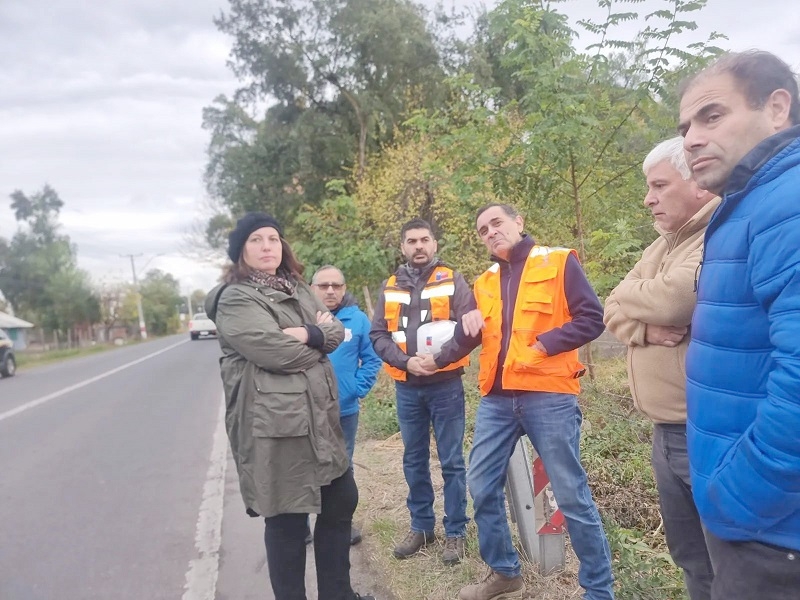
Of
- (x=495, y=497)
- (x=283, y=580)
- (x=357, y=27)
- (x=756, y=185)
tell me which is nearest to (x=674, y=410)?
(x=756, y=185)

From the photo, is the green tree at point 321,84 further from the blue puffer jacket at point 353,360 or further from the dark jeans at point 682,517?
the dark jeans at point 682,517

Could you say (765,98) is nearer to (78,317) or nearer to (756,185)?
(756,185)

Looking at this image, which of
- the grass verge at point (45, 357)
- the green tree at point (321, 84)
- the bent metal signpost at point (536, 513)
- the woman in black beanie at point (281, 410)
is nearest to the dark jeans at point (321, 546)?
the woman in black beanie at point (281, 410)

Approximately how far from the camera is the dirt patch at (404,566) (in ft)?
10.2

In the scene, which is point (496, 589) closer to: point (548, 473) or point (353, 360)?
point (548, 473)

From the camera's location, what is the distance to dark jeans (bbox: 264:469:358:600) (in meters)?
2.74

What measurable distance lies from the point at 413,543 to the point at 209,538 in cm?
165

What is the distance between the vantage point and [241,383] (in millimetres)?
2668

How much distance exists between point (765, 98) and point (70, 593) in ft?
13.7

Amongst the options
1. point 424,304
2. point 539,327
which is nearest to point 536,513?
point 539,327

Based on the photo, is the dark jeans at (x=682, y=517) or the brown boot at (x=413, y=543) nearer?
the dark jeans at (x=682, y=517)

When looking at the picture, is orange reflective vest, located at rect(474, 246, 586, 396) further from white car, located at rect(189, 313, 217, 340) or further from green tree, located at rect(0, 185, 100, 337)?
green tree, located at rect(0, 185, 100, 337)

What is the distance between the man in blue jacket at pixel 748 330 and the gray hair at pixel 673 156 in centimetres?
50

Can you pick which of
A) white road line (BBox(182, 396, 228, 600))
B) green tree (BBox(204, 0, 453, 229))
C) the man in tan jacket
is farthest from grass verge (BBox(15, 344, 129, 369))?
the man in tan jacket
